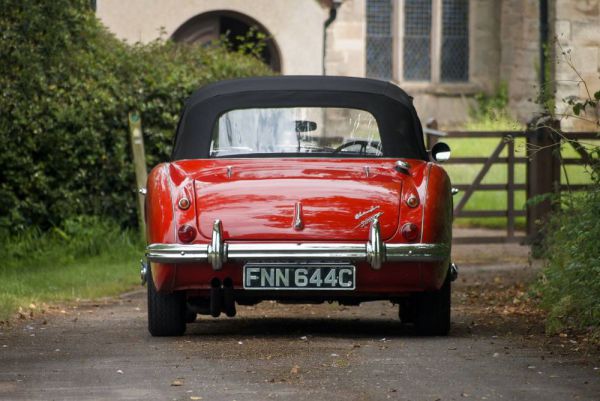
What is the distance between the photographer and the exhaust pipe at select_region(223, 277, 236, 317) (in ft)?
30.3

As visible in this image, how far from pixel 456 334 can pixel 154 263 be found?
2.01 m

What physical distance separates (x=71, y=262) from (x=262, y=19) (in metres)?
13.5

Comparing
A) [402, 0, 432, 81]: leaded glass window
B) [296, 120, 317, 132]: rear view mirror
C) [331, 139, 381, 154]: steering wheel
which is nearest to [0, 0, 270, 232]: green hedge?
[296, 120, 317, 132]: rear view mirror

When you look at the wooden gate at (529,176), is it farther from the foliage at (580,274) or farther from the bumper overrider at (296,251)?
the bumper overrider at (296,251)

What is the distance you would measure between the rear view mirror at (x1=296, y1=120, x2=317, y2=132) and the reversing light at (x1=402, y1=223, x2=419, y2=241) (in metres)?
1.33

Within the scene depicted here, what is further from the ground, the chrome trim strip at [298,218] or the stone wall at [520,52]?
the stone wall at [520,52]

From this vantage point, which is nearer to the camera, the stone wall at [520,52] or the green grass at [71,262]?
the green grass at [71,262]

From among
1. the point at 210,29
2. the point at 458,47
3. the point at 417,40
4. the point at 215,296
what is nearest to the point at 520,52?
the point at 458,47

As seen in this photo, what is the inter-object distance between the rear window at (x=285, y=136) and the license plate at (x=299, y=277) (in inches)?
44.1

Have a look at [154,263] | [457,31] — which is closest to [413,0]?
[457,31]

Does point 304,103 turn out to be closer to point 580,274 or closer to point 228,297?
point 228,297

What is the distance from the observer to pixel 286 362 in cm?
834

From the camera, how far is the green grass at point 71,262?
13617 mm

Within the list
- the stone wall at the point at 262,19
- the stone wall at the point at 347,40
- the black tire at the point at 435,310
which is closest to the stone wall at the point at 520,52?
the stone wall at the point at 347,40
